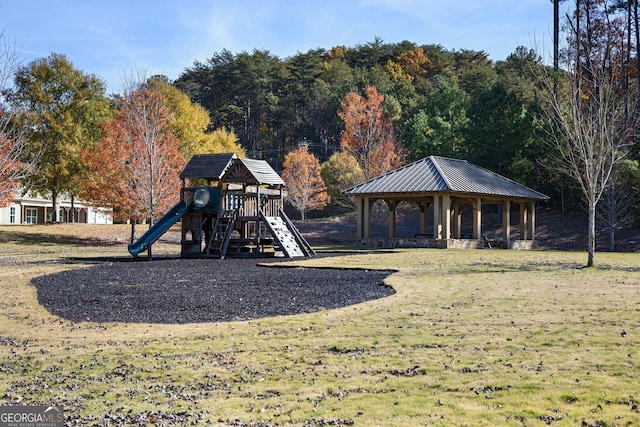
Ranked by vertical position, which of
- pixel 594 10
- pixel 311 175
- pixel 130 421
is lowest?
pixel 130 421

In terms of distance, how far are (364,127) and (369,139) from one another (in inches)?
61.7

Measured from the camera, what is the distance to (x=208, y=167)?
2814cm

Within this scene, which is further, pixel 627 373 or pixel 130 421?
pixel 627 373

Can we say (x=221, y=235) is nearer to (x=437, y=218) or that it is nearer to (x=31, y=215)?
(x=437, y=218)

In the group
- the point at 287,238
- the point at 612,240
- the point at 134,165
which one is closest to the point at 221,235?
the point at 287,238

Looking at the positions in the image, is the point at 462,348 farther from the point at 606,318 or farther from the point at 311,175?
the point at 311,175

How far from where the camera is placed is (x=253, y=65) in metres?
71.6

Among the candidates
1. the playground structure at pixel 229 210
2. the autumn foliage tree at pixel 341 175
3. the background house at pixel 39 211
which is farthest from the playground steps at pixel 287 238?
the background house at pixel 39 211

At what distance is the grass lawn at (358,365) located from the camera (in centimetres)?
576

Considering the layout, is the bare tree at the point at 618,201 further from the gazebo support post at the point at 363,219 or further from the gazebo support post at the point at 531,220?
the gazebo support post at the point at 363,219

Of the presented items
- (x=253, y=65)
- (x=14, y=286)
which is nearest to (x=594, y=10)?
(x=253, y=65)

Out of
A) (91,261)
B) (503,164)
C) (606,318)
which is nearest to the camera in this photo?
(606,318)

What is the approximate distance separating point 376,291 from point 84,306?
5.76 meters

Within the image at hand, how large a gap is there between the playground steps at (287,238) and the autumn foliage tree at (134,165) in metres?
8.11
